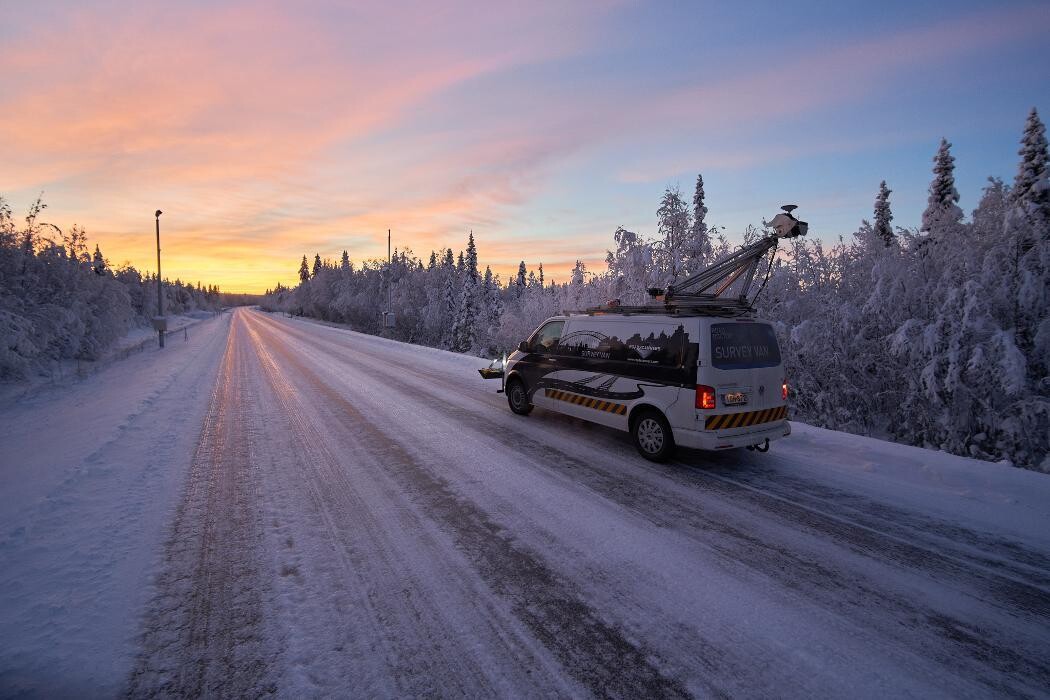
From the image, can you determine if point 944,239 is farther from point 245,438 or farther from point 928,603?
point 245,438

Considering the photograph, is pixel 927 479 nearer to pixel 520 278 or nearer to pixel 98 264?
pixel 98 264

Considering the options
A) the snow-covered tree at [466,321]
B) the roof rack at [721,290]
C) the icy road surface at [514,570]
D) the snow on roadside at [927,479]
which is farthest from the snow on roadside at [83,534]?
the snow-covered tree at [466,321]

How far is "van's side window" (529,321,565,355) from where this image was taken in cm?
862

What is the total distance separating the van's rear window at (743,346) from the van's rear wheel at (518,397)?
4017mm

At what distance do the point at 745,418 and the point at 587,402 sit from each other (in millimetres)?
2455

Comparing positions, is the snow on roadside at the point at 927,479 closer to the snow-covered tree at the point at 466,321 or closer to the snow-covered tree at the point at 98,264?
the snow-covered tree at the point at 98,264

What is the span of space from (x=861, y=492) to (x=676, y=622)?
147 inches

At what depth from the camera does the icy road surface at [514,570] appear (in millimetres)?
2654

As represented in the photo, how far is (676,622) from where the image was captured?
10.1 feet

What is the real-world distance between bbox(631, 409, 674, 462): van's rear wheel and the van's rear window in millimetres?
1127

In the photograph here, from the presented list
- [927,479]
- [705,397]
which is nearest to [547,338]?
[705,397]

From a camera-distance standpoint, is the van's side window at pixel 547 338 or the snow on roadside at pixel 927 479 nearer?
the snow on roadside at pixel 927 479

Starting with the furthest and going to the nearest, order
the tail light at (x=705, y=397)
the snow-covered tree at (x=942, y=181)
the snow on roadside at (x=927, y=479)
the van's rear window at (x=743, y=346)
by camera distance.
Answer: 1. the snow-covered tree at (x=942, y=181)
2. the van's rear window at (x=743, y=346)
3. the tail light at (x=705, y=397)
4. the snow on roadside at (x=927, y=479)

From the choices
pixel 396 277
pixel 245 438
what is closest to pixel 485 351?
pixel 396 277
